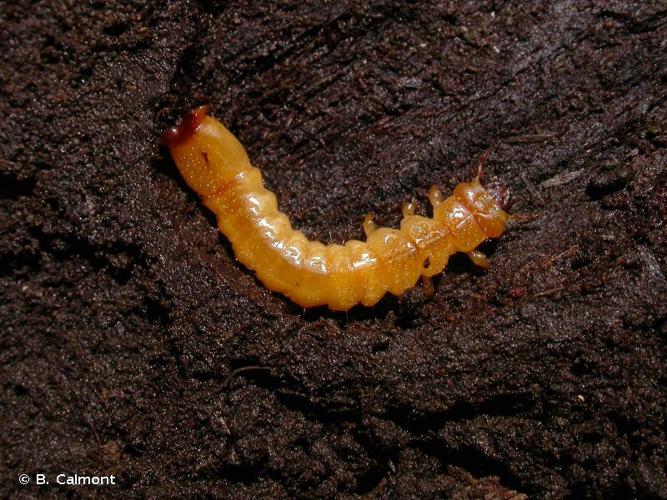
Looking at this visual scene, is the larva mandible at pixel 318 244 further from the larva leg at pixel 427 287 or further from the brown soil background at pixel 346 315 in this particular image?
the brown soil background at pixel 346 315

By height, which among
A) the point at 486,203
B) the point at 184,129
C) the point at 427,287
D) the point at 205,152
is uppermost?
the point at 184,129

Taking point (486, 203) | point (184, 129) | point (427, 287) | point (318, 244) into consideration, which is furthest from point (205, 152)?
point (486, 203)

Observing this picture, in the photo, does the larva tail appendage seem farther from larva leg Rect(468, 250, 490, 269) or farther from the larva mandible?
larva leg Rect(468, 250, 490, 269)

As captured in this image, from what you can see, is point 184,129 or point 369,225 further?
point 369,225

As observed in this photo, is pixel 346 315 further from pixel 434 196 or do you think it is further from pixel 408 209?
pixel 434 196

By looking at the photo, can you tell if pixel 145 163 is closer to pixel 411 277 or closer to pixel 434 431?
Answer: pixel 411 277

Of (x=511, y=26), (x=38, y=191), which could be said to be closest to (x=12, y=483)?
(x=38, y=191)

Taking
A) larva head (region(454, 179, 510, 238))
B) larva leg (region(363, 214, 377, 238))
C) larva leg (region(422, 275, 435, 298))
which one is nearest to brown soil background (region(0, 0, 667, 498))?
larva leg (region(422, 275, 435, 298))
